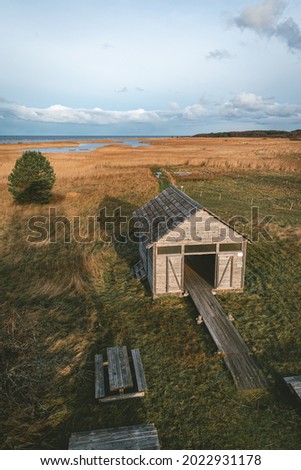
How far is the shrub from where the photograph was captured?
87.8 ft

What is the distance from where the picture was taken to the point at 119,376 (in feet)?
29.8

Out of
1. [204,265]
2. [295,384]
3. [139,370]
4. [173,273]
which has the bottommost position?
[139,370]

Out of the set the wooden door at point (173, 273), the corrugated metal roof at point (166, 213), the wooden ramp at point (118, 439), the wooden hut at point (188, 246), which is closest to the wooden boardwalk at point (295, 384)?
the wooden ramp at point (118, 439)

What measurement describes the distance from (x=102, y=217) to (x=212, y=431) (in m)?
19.9

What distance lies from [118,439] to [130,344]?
3.86 meters

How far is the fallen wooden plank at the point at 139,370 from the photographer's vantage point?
28.9ft

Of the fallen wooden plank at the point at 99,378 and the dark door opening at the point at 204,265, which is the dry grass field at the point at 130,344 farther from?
the dark door opening at the point at 204,265

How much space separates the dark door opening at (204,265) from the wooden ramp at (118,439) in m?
8.02

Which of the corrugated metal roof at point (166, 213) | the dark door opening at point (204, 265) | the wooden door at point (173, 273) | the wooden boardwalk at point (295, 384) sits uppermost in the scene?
the corrugated metal roof at point (166, 213)

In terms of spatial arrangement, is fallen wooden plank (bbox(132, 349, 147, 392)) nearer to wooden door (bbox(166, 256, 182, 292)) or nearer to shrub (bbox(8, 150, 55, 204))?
wooden door (bbox(166, 256, 182, 292))

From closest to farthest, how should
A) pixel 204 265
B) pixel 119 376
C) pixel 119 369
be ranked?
pixel 119 376, pixel 119 369, pixel 204 265

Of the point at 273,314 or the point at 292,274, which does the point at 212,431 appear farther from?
the point at 292,274

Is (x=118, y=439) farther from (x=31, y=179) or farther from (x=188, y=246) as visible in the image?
(x=31, y=179)

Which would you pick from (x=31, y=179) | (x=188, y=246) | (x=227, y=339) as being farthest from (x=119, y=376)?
(x=31, y=179)
